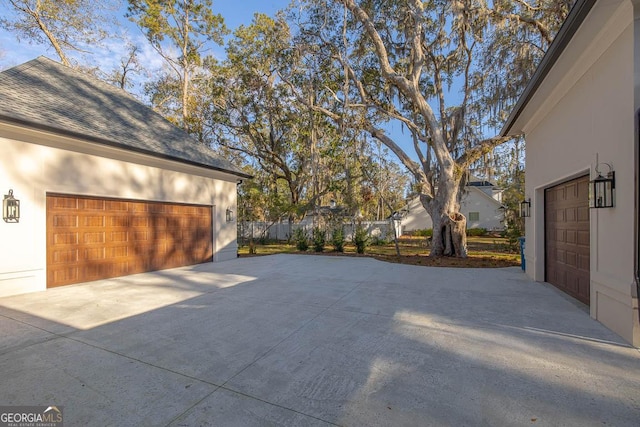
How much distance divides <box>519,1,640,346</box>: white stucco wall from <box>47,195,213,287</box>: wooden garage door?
9.52m

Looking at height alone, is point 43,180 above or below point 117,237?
above

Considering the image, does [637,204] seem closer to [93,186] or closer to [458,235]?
[458,235]

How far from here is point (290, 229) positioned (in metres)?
20.6

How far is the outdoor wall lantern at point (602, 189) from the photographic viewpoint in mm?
3674

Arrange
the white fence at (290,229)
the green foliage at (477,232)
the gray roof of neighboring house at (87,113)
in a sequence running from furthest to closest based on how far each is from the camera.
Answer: the green foliage at (477,232) < the white fence at (290,229) < the gray roof of neighboring house at (87,113)

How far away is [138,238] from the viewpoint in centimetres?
796

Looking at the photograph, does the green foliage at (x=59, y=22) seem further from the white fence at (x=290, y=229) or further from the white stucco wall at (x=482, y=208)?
the white stucco wall at (x=482, y=208)

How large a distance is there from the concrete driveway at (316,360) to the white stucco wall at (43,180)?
28.7 inches

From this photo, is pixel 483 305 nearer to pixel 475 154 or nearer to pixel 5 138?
pixel 475 154

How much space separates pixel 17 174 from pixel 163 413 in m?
6.39

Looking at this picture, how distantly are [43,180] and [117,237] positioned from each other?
197 cm

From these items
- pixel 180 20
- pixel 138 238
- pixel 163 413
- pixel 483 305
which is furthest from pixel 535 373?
pixel 180 20

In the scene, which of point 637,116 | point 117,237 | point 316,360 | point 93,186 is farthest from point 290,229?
point 637,116

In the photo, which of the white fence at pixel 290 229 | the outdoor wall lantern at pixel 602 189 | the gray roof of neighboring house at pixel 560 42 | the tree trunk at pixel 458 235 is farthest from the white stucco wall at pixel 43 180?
the white fence at pixel 290 229
